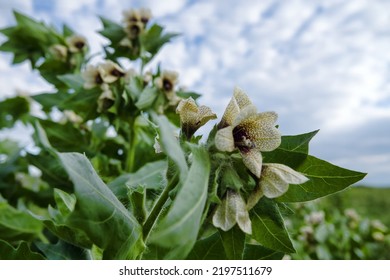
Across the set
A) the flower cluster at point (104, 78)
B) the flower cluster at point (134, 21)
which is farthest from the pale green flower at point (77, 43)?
the flower cluster at point (104, 78)

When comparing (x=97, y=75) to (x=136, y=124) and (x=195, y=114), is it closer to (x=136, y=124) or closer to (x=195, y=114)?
(x=136, y=124)

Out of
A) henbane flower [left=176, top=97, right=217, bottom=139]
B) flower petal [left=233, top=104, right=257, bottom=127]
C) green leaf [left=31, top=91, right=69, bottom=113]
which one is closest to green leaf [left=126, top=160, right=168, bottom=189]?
henbane flower [left=176, top=97, right=217, bottom=139]

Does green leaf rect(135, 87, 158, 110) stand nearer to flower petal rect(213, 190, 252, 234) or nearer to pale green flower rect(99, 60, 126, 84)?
pale green flower rect(99, 60, 126, 84)

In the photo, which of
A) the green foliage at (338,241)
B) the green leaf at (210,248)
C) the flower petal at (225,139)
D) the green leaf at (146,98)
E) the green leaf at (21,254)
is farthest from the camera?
the green foliage at (338,241)

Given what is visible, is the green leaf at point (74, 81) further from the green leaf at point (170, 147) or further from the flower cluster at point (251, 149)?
the green leaf at point (170, 147)

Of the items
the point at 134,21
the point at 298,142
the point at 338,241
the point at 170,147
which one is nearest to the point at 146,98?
the point at 134,21

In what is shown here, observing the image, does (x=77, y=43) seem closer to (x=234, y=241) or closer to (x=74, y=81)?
(x=74, y=81)
